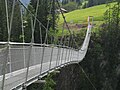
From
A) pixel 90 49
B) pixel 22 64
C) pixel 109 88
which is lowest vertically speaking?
pixel 109 88

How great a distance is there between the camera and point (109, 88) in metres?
36.8

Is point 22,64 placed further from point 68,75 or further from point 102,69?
point 102,69

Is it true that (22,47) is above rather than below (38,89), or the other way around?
above

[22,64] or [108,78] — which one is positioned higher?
[22,64]

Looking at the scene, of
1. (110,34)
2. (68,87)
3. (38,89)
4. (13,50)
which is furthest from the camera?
(110,34)

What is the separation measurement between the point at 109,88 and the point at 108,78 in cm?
262

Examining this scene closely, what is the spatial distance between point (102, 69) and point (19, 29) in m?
30.0

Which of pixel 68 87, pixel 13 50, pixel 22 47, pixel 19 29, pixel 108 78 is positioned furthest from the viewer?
pixel 108 78

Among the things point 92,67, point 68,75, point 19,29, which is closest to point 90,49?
point 92,67

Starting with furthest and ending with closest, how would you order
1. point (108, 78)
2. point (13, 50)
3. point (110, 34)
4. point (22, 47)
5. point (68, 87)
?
point (110, 34), point (108, 78), point (68, 87), point (22, 47), point (13, 50)

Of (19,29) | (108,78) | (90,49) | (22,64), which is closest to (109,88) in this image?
(108,78)

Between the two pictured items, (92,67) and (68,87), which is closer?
(68,87)

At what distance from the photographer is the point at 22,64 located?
7.36 meters

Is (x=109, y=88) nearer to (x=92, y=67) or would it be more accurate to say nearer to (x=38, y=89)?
(x=92, y=67)
